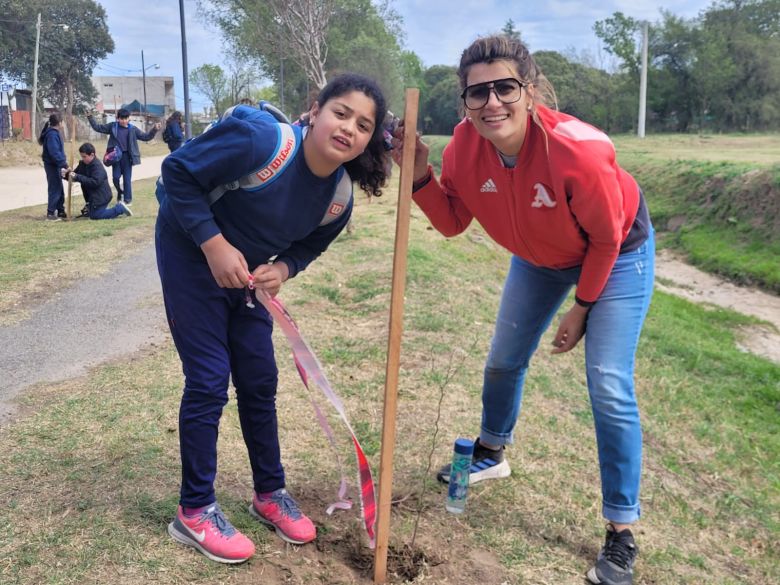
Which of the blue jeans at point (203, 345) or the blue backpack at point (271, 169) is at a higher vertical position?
the blue backpack at point (271, 169)

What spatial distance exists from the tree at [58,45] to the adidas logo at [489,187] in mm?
46030

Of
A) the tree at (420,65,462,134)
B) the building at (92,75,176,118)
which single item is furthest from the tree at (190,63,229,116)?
the building at (92,75,176,118)

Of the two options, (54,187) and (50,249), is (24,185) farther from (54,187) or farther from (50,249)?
(50,249)

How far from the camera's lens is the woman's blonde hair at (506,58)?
8.46 ft

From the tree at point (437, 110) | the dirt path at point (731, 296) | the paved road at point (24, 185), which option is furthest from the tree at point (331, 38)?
the tree at point (437, 110)

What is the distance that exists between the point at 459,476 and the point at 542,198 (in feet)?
4.14

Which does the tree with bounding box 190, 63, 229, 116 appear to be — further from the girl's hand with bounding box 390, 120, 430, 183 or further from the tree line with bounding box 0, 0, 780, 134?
the girl's hand with bounding box 390, 120, 430, 183

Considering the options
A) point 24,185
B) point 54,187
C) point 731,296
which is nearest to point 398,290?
point 54,187

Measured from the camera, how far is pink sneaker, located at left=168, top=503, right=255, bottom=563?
261 cm

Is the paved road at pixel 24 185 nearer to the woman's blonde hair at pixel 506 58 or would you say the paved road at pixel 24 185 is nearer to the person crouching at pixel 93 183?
the person crouching at pixel 93 183

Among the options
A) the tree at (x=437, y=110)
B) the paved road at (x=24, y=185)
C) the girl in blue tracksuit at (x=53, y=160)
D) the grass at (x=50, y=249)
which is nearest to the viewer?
the grass at (x=50, y=249)

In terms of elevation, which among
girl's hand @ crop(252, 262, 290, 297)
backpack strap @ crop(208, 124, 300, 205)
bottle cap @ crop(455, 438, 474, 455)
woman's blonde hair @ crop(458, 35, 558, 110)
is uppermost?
woman's blonde hair @ crop(458, 35, 558, 110)

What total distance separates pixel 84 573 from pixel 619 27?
58.2 m

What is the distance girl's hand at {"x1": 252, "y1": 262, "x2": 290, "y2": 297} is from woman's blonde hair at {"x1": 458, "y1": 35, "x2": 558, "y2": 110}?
3.12 feet
